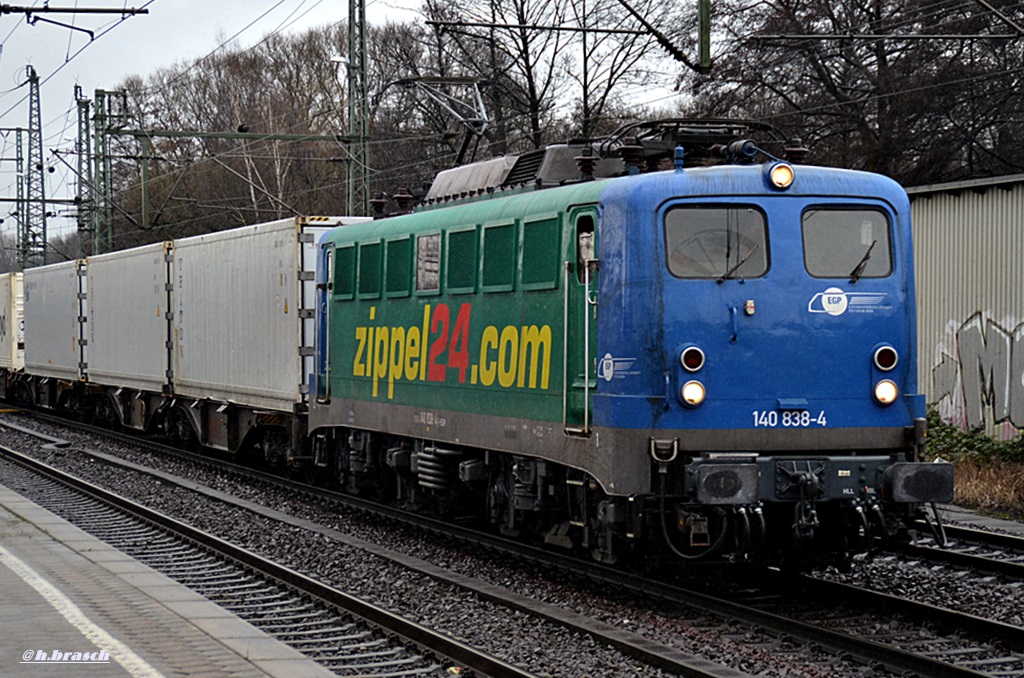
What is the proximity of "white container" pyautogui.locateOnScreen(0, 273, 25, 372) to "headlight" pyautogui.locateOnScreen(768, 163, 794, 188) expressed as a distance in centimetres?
3044

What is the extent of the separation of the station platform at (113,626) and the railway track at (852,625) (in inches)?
87.9

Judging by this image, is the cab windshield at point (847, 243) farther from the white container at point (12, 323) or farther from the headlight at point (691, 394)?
the white container at point (12, 323)

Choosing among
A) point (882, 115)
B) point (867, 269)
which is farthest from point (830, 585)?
point (882, 115)

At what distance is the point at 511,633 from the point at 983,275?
36.9 feet

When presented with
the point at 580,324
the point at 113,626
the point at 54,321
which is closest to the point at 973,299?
the point at 580,324

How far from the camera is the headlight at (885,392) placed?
1063cm

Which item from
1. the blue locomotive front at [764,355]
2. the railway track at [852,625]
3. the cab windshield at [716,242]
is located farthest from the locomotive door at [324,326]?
the cab windshield at [716,242]

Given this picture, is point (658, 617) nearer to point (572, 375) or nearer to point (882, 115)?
point (572, 375)

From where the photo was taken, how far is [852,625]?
998cm

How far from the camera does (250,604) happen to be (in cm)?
1140

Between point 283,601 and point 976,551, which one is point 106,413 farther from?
point 976,551

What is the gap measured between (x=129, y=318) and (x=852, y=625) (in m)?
20.2

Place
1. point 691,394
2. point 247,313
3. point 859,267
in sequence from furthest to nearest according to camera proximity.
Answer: point 247,313 → point 859,267 → point 691,394

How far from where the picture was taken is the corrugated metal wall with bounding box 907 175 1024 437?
18.3 metres
